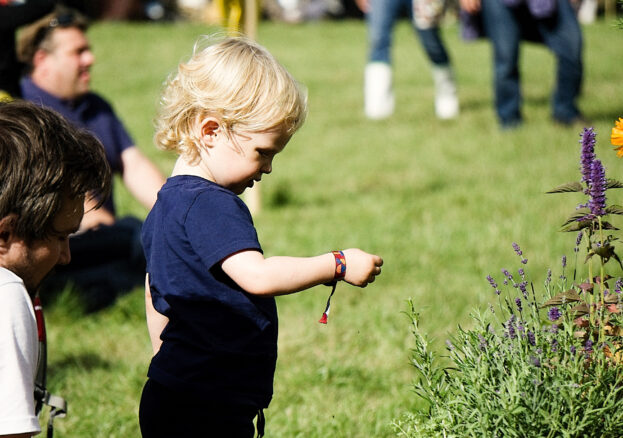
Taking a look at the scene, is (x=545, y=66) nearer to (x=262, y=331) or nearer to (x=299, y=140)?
(x=299, y=140)

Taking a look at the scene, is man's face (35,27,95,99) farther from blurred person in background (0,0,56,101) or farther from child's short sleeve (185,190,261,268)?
child's short sleeve (185,190,261,268)

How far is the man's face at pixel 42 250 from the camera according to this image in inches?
71.3

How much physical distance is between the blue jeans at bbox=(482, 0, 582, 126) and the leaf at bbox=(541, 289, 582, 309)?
5.93 metres

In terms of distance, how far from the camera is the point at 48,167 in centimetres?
178

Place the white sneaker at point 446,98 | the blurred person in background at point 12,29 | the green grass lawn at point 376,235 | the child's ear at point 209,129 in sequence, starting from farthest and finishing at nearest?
the white sneaker at point 446,98, the blurred person in background at point 12,29, the green grass lawn at point 376,235, the child's ear at point 209,129

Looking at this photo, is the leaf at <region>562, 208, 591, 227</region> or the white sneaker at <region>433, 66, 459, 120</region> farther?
the white sneaker at <region>433, 66, 459, 120</region>

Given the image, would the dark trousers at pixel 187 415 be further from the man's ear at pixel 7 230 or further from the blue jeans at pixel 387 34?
the blue jeans at pixel 387 34

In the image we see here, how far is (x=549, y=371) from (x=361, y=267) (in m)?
0.47

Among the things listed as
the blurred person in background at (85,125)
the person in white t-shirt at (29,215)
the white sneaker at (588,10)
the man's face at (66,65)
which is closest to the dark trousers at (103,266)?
the blurred person in background at (85,125)

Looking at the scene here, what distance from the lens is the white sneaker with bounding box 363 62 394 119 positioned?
8555 mm

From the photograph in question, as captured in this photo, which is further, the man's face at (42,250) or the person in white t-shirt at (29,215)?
the man's face at (42,250)

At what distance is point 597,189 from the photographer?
1.79m

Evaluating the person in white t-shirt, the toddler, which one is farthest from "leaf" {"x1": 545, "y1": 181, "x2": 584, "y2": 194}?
the person in white t-shirt

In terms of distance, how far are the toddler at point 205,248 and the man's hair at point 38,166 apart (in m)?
0.27
